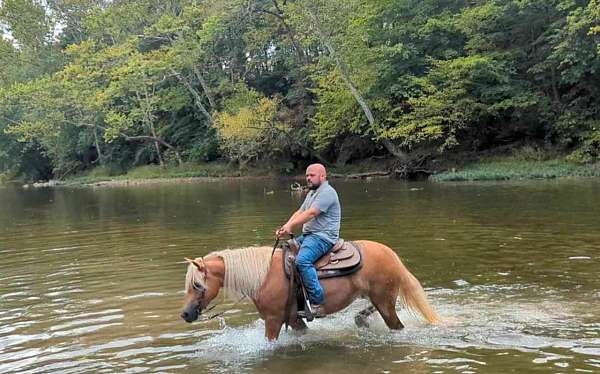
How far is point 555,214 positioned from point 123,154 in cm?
5643

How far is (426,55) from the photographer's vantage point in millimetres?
39312

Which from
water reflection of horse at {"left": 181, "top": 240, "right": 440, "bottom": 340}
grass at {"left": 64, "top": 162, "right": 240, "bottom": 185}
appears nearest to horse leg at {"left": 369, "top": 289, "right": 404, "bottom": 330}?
water reflection of horse at {"left": 181, "top": 240, "right": 440, "bottom": 340}

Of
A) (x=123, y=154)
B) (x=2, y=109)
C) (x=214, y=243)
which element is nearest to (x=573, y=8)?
(x=214, y=243)

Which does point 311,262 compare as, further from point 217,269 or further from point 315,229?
point 217,269

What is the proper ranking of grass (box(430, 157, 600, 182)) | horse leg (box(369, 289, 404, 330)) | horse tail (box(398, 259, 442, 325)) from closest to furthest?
horse leg (box(369, 289, 404, 330))
horse tail (box(398, 259, 442, 325))
grass (box(430, 157, 600, 182))

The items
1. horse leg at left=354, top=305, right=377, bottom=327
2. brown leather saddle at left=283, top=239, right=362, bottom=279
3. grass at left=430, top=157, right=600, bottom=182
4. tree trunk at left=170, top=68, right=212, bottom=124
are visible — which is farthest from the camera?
tree trunk at left=170, top=68, right=212, bottom=124

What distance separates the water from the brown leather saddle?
2.92 ft

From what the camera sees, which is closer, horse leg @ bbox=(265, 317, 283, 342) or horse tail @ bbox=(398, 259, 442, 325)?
horse leg @ bbox=(265, 317, 283, 342)

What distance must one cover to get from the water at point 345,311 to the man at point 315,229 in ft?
2.53

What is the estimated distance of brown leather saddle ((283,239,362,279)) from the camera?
7469 millimetres

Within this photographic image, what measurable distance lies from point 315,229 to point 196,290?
1.64 meters

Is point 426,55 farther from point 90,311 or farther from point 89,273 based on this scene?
point 90,311

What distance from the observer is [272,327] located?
7.38 metres

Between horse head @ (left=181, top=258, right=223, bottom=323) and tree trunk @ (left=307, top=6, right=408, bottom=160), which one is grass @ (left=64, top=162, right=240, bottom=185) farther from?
horse head @ (left=181, top=258, right=223, bottom=323)
